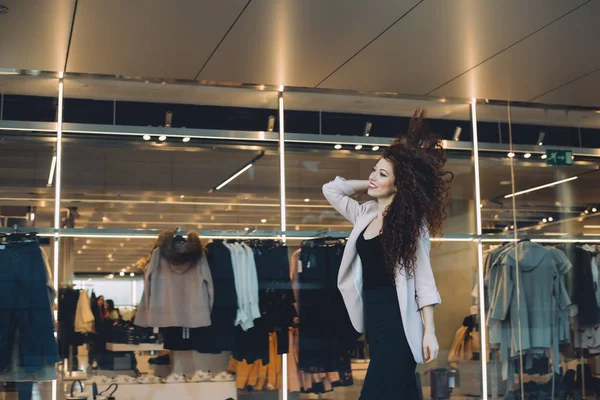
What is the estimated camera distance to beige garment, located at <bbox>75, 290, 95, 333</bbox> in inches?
215

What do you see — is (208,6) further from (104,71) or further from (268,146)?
(268,146)

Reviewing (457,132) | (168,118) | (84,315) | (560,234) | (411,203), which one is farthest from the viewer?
(457,132)

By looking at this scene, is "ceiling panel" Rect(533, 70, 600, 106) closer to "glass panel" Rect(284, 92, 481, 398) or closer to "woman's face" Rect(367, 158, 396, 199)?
"glass panel" Rect(284, 92, 481, 398)

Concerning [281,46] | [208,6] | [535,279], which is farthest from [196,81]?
[535,279]

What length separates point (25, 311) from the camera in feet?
17.2

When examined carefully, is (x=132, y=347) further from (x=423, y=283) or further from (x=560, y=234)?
(x=560, y=234)

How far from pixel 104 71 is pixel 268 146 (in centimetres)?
135

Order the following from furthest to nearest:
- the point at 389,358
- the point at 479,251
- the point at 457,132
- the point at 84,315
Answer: the point at 457,132 → the point at 479,251 → the point at 84,315 → the point at 389,358

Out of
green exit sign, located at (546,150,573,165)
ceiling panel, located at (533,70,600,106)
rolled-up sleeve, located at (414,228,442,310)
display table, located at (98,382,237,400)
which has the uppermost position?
ceiling panel, located at (533,70,600,106)

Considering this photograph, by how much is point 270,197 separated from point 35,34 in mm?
2095

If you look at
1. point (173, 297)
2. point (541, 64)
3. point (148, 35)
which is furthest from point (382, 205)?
point (173, 297)

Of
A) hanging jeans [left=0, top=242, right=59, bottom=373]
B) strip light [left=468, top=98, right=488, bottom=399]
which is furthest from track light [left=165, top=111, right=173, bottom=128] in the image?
strip light [left=468, top=98, right=488, bottom=399]

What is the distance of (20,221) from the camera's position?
213 inches

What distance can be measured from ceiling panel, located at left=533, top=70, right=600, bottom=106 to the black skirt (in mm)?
3008
